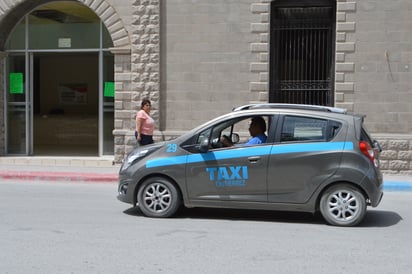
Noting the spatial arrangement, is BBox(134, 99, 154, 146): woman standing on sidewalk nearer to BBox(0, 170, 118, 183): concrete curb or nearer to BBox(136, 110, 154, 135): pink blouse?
BBox(136, 110, 154, 135): pink blouse

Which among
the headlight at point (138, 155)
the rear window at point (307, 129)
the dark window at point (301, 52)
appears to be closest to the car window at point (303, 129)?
the rear window at point (307, 129)

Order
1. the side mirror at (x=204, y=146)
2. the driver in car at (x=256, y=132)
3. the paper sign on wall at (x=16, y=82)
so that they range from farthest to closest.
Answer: the paper sign on wall at (x=16, y=82) → the driver in car at (x=256, y=132) → the side mirror at (x=204, y=146)

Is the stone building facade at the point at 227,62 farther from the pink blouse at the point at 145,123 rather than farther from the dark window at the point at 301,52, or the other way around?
the pink blouse at the point at 145,123

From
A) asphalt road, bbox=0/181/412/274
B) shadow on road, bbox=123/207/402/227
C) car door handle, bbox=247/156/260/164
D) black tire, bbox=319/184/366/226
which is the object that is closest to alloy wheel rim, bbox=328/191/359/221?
black tire, bbox=319/184/366/226

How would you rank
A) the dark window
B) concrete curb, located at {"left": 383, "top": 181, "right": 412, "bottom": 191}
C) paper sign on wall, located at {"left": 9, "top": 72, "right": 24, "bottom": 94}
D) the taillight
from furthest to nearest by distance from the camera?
paper sign on wall, located at {"left": 9, "top": 72, "right": 24, "bottom": 94}
the dark window
concrete curb, located at {"left": 383, "top": 181, "right": 412, "bottom": 191}
the taillight

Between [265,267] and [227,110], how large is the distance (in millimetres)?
8470

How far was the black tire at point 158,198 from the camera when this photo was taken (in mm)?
7637

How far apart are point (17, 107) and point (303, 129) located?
1065 cm

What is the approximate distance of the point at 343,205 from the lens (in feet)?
23.9

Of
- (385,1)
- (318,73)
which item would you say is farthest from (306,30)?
(385,1)

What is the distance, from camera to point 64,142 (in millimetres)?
19641

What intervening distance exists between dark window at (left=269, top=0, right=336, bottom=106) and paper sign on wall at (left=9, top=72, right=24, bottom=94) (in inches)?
286

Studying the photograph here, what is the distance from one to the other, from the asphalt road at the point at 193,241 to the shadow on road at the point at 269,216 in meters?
0.02

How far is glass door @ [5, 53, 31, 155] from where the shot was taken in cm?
1532
